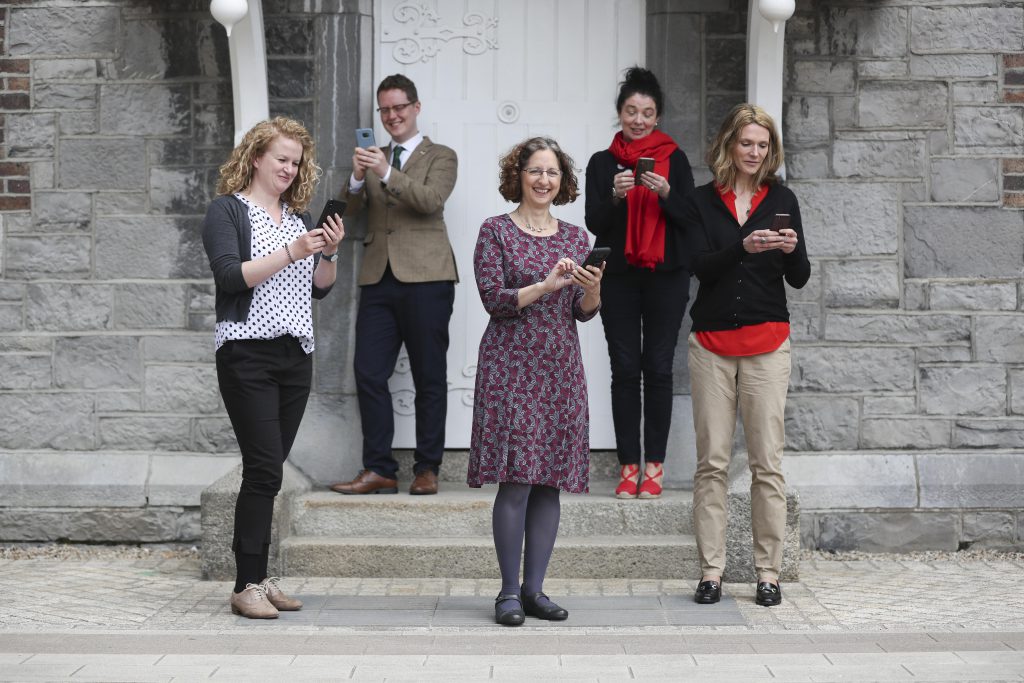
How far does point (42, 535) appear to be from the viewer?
6457mm

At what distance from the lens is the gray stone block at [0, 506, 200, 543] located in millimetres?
6445

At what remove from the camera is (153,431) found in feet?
21.4

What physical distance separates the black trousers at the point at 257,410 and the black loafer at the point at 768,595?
1.84m

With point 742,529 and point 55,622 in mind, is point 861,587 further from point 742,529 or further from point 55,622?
point 55,622

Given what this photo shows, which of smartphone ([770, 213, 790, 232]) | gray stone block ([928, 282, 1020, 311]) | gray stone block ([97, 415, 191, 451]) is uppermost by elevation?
smartphone ([770, 213, 790, 232])

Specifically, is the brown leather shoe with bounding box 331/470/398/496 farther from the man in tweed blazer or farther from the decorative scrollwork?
the decorative scrollwork

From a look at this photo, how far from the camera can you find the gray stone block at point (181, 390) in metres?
6.50

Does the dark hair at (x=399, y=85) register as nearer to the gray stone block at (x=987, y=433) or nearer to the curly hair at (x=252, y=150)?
the curly hair at (x=252, y=150)

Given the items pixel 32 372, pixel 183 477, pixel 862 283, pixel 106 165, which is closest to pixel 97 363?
pixel 32 372

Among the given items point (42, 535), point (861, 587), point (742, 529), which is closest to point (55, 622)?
point (42, 535)

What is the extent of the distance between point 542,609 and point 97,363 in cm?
280

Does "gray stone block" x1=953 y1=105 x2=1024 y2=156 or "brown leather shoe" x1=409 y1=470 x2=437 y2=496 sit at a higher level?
"gray stone block" x1=953 y1=105 x2=1024 y2=156

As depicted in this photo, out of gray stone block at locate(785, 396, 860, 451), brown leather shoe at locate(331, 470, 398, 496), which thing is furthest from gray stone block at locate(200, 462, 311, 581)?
gray stone block at locate(785, 396, 860, 451)

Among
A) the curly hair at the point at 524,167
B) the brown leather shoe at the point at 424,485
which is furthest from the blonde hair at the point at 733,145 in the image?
the brown leather shoe at the point at 424,485
